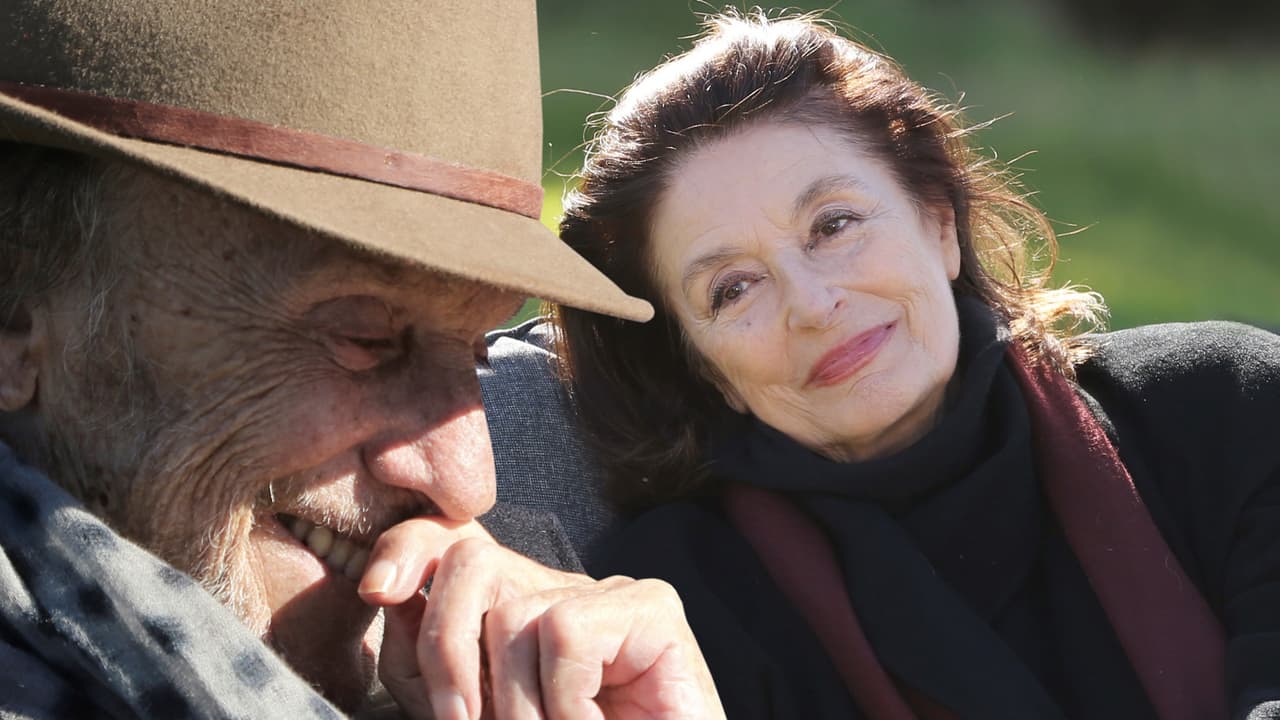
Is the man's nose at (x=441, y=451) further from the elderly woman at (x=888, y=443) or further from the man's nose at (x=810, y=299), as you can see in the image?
the man's nose at (x=810, y=299)

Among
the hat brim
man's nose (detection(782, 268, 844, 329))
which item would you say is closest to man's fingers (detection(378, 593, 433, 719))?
the hat brim

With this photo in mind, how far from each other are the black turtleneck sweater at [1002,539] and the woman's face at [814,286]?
0.12 m

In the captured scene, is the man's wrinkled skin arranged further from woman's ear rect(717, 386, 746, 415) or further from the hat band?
woman's ear rect(717, 386, 746, 415)

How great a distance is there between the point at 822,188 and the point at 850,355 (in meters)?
0.40

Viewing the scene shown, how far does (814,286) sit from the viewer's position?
9.98 ft

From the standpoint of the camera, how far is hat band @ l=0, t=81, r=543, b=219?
1601 millimetres

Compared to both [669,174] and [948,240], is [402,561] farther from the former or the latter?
[948,240]

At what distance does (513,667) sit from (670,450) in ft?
5.31

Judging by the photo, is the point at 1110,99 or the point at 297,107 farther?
the point at 1110,99

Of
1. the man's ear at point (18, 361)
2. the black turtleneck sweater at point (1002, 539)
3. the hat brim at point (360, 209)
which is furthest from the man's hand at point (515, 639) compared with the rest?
the black turtleneck sweater at point (1002, 539)

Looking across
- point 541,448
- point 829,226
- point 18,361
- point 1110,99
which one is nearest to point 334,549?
point 18,361

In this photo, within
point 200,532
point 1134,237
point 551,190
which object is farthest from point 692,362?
point 1134,237

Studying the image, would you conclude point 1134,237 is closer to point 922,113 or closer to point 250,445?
point 922,113

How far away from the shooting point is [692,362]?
3.47 metres
